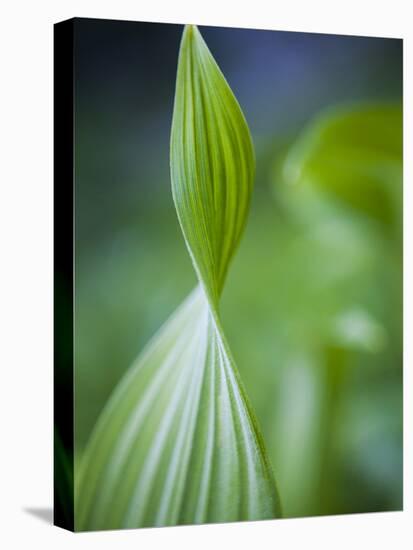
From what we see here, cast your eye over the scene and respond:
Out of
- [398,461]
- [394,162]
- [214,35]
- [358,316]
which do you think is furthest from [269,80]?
[398,461]

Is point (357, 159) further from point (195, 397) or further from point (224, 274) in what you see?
point (195, 397)

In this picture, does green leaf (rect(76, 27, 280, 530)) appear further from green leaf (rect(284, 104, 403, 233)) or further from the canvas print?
green leaf (rect(284, 104, 403, 233))

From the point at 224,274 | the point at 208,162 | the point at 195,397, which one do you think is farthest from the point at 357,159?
the point at 195,397

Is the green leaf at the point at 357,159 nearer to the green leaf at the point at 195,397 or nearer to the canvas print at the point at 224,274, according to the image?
the canvas print at the point at 224,274

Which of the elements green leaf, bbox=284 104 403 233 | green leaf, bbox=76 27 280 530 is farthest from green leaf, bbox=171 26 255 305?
green leaf, bbox=284 104 403 233

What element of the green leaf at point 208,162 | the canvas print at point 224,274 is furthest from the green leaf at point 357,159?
the green leaf at point 208,162
